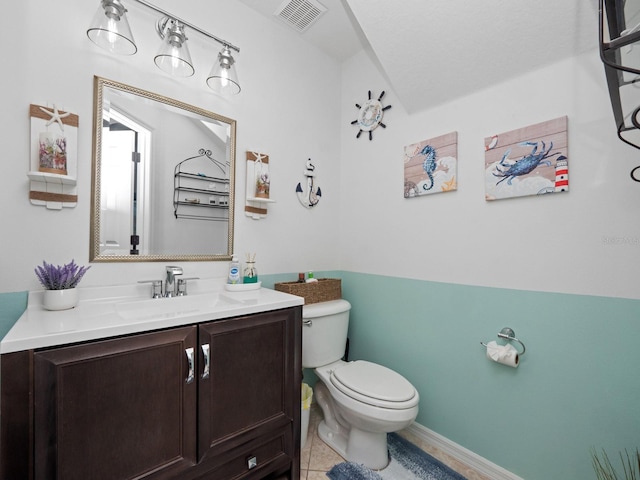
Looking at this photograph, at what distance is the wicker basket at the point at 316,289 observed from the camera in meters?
1.81

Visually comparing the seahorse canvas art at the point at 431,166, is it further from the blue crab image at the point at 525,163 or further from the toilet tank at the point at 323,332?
the toilet tank at the point at 323,332

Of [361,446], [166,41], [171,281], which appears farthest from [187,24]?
[361,446]

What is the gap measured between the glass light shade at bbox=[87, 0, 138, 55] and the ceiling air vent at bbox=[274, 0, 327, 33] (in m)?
0.96

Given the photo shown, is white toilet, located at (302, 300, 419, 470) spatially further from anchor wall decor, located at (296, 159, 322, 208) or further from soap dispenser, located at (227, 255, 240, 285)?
anchor wall decor, located at (296, 159, 322, 208)

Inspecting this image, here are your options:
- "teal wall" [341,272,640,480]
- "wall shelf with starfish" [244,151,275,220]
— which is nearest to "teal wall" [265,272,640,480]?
"teal wall" [341,272,640,480]

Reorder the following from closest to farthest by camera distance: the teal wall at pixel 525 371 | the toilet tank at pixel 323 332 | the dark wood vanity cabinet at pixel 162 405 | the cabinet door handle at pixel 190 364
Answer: the dark wood vanity cabinet at pixel 162 405 < the cabinet door handle at pixel 190 364 < the teal wall at pixel 525 371 < the toilet tank at pixel 323 332

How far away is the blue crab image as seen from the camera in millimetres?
1330

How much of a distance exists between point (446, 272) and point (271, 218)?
112cm

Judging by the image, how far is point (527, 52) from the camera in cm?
135

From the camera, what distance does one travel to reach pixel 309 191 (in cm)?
211

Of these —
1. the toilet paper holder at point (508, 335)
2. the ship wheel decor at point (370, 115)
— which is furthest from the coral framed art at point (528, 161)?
the ship wheel decor at point (370, 115)

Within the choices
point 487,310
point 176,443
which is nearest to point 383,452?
point 487,310

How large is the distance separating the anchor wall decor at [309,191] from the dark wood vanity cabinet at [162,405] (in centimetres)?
93

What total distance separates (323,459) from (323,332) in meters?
0.66
